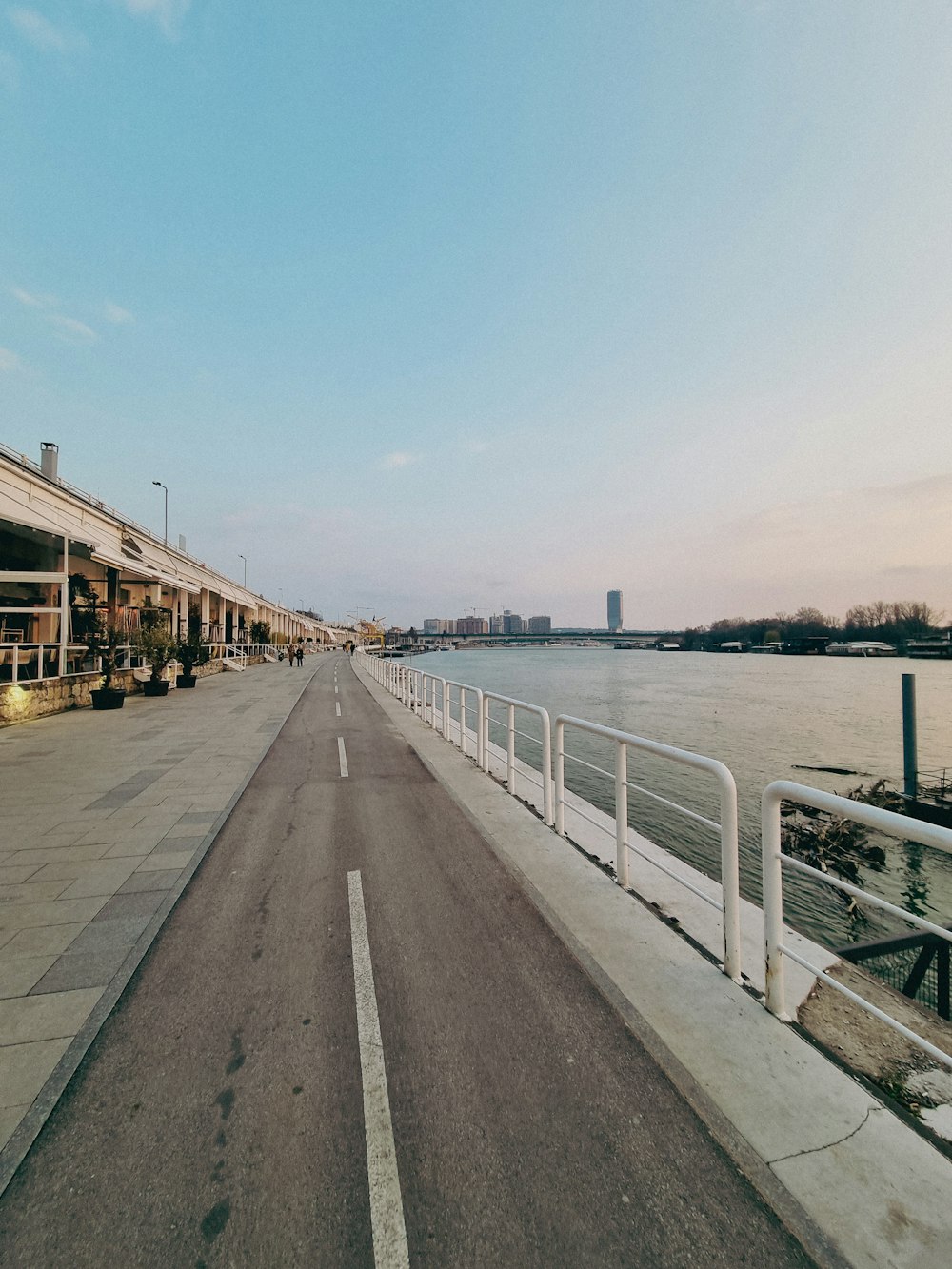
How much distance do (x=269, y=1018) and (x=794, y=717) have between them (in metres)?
32.9

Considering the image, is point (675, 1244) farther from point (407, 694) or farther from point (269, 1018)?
point (407, 694)

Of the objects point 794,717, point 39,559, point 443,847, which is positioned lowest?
point 794,717

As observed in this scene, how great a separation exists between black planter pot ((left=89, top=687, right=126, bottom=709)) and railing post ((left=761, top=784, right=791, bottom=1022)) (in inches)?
682

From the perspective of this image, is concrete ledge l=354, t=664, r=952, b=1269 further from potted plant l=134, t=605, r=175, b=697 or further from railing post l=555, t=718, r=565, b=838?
potted plant l=134, t=605, r=175, b=697

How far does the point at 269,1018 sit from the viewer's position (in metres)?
2.98

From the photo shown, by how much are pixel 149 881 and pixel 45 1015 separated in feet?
5.68

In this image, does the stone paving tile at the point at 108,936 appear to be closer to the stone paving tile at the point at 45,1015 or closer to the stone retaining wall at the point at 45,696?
the stone paving tile at the point at 45,1015

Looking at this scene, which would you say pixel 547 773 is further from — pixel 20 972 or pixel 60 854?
pixel 60 854

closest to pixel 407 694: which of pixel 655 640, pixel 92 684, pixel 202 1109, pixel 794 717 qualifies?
pixel 92 684

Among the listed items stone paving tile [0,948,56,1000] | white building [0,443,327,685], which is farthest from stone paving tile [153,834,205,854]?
white building [0,443,327,685]

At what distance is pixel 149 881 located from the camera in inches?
184

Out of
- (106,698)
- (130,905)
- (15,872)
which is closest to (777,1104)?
(130,905)

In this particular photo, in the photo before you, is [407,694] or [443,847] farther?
[407,694]

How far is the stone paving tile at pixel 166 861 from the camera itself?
16.2 feet
